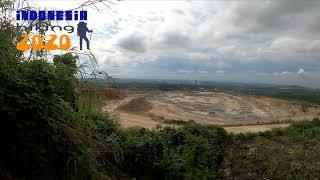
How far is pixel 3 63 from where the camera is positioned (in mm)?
3703

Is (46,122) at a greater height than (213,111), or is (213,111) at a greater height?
(46,122)

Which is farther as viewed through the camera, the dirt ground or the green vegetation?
the dirt ground

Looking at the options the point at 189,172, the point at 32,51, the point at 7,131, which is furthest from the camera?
the point at 189,172

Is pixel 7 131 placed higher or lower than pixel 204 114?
higher

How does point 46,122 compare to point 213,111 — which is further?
point 213,111

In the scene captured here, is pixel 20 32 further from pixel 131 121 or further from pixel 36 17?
pixel 131 121

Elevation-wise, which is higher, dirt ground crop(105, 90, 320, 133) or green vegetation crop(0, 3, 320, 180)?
green vegetation crop(0, 3, 320, 180)

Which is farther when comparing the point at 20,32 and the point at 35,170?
the point at 20,32

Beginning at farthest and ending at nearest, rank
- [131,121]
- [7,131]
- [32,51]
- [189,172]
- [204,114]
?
[204,114], [131,121], [189,172], [32,51], [7,131]

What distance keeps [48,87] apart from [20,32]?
0.87 meters

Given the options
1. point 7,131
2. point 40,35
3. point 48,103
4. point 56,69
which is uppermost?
point 40,35

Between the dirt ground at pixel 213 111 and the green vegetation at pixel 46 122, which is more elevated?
the green vegetation at pixel 46 122

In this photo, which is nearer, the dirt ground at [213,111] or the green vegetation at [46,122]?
the green vegetation at [46,122]

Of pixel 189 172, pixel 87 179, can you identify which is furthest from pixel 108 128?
pixel 87 179
